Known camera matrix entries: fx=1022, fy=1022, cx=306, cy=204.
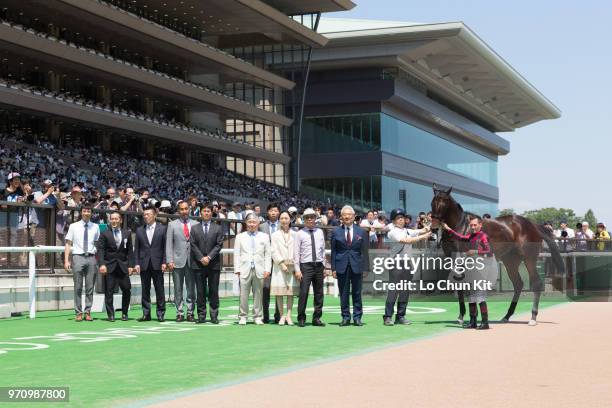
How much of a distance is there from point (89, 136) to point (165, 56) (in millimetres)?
8597

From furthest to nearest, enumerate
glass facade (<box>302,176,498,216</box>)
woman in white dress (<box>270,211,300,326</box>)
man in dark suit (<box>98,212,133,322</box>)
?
glass facade (<box>302,176,498,216</box>), man in dark suit (<box>98,212,133,322</box>), woman in white dress (<box>270,211,300,326</box>)

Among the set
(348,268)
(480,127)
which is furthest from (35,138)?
(480,127)

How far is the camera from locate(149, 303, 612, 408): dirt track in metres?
7.75

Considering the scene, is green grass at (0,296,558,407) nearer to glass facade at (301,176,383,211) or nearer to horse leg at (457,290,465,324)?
horse leg at (457,290,465,324)

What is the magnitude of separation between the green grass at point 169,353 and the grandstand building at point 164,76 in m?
26.6

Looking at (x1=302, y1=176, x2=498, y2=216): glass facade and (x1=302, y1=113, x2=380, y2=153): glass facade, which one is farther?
(x1=302, y1=113, x2=380, y2=153): glass facade

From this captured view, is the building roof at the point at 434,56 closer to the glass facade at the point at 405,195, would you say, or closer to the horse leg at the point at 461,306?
the glass facade at the point at 405,195

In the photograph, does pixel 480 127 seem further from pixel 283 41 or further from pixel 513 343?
pixel 513 343

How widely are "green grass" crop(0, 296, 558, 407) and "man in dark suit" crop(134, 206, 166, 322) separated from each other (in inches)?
23.5

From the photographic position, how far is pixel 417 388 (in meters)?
8.48

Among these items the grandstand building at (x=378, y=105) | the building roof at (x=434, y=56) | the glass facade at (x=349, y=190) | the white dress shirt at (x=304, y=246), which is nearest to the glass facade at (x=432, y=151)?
the grandstand building at (x=378, y=105)

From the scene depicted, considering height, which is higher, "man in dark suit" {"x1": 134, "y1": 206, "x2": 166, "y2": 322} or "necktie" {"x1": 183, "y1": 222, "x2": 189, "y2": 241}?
"necktie" {"x1": 183, "y1": 222, "x2": 189, "y2": 241}
